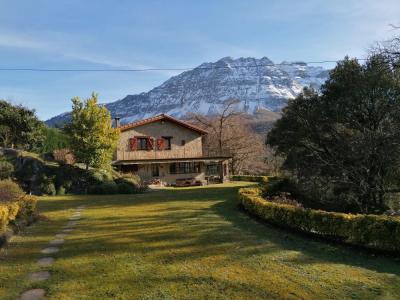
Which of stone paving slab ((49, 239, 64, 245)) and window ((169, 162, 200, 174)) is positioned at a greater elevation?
window ((169, 162, 200, 174))

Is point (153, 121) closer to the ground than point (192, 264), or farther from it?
farther from it

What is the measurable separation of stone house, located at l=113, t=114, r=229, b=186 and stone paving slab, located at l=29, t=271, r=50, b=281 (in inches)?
1158

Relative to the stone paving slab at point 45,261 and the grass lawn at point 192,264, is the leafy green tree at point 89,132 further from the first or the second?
the stone paving slab at point 45,261

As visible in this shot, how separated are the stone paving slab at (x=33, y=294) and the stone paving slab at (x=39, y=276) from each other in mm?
639

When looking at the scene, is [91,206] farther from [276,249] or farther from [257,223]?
[276,249]

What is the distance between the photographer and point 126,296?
6.94 meters

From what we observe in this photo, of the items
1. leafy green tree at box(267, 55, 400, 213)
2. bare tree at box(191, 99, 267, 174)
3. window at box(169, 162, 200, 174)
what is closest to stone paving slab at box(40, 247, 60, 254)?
leafy green tree at box(267, 55, 400, 213)

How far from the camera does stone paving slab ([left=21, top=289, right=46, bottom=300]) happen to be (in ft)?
22.2

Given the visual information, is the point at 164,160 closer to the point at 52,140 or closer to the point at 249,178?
the point at 249,178

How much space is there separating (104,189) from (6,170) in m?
6.77

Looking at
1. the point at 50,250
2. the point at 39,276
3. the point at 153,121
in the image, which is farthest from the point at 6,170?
the point at 39,276

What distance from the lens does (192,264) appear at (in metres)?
8.91

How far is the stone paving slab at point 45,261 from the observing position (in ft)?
28.8

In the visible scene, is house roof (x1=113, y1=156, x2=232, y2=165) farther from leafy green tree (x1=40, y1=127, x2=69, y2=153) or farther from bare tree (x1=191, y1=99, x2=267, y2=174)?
bare tree (x1=191, y1=99, x2=267, y2=174)
